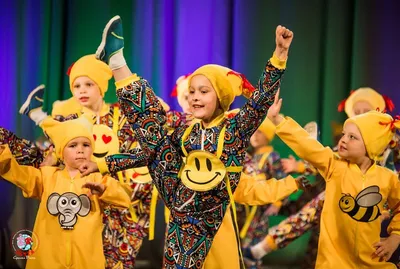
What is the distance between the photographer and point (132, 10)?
484cm

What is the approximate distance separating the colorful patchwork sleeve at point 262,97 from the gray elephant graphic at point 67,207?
94 centimetres

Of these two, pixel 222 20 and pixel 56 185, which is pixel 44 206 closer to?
pixel 56 185

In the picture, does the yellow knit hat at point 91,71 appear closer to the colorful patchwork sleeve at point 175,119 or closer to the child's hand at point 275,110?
the colorful patchwork sleeve at point 175,119

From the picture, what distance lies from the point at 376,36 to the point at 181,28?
146 centimetres

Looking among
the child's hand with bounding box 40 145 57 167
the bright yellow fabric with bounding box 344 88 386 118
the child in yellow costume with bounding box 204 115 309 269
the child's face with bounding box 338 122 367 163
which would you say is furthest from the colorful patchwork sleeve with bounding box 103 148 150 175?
the bright yellow fabric with bounding box 344 88 386 118

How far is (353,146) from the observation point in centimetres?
318

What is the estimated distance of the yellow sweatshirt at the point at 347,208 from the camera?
10.2ft

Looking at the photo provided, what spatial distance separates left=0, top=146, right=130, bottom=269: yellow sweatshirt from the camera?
3074mm

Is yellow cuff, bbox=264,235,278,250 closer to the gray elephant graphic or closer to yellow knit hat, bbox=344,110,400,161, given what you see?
yellow knit hat, bbox=344,110,400,161

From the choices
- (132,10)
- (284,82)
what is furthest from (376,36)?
(132,10)

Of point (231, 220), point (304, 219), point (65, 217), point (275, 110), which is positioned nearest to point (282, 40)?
point (275, 110)

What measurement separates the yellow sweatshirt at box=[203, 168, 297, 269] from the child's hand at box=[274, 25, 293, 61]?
838 millimetres

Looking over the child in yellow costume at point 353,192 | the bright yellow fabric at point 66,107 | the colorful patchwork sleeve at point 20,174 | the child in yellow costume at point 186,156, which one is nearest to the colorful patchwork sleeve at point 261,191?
the child in yellow costume at point 353,192

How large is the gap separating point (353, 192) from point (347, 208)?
0.27ft
